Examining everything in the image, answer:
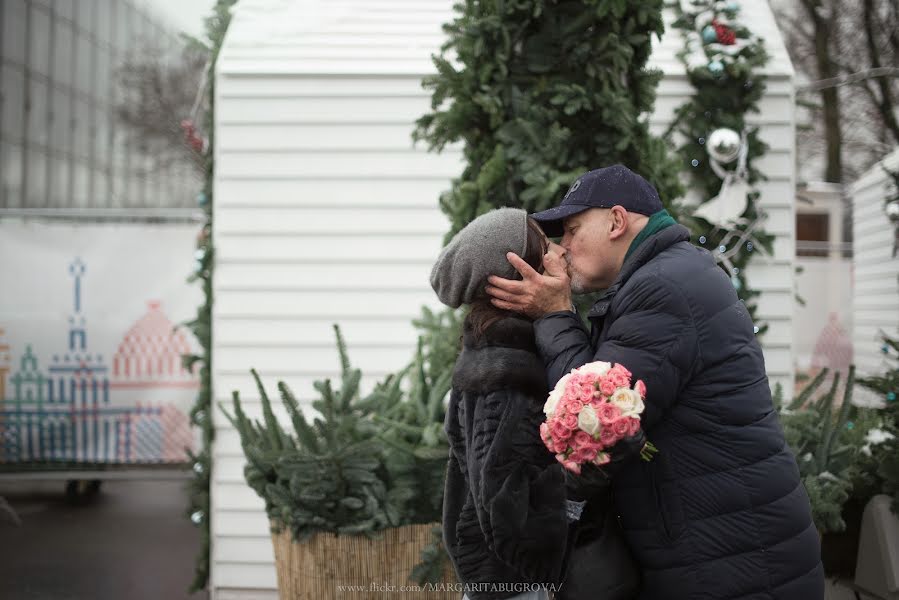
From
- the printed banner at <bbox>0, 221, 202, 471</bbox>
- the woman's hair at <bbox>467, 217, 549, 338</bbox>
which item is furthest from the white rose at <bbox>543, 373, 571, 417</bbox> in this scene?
the printed banner at <bbox>0, 221, 202, 471</bbox>

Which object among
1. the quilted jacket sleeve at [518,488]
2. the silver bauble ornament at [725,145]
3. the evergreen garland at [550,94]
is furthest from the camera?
the silver bauble ornament at [725,145]

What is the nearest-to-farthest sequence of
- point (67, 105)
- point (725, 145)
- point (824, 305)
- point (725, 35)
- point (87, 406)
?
point (725, 145), point (725, 35), point (87, 406), point (824, 305), point (67, 105)

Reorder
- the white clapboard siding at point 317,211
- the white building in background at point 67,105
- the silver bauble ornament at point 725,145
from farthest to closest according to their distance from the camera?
the white building in background at point 67,105, the white clapboard siding at point 317,211, the silver bauble ornament at point 725,145

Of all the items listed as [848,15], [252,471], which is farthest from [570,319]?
[848,15]

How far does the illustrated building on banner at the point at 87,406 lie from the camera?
26.5ft

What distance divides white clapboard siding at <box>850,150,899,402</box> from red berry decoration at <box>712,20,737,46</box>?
17.8 ft

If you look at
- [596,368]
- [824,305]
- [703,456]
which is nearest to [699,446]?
[703,456]

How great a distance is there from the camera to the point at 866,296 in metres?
11.7

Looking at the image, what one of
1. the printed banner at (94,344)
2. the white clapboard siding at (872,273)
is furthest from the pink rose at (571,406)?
the white clapboard siding at (872,273)

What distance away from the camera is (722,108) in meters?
5.66

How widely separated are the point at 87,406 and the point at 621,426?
23.6ft

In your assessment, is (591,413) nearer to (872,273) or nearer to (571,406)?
(571,406)

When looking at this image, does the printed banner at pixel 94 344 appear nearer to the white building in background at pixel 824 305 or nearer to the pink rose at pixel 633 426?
the pink rose at pixel 633 426

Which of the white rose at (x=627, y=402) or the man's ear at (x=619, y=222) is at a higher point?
the man's ear at (x=619, y=222)
